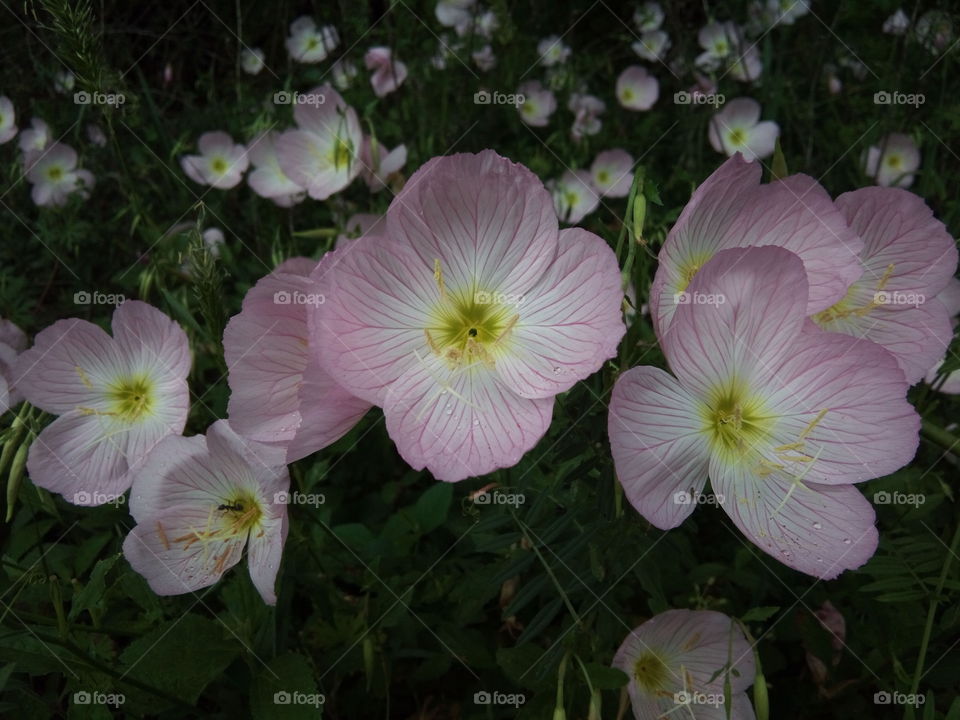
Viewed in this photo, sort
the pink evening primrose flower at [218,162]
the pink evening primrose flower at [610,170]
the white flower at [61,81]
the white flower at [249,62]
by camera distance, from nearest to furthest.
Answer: the pink evening primrose flower at [218,162], the pink evening primrose flower at [610,170], the white flower at [61,81], the white flower at [249,62]

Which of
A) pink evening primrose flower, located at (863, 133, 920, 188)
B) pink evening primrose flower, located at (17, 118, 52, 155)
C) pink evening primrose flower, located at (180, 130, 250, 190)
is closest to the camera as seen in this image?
pink evening primrose flower, located at (863, 133, 920, 188)

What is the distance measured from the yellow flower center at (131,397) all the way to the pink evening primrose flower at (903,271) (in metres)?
1.43

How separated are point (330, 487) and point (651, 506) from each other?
1.16 meters

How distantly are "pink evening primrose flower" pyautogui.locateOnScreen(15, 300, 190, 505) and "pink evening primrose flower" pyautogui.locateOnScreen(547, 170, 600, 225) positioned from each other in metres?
1.87

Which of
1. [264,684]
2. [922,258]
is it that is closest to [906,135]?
[922,258]

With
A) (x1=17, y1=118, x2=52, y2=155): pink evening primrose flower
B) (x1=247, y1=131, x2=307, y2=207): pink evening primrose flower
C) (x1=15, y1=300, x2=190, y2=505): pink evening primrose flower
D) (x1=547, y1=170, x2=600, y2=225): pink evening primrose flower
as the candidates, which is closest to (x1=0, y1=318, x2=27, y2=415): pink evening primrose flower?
(x1=15, y1=300, x2=190, y2=505): pink evening primrose flower

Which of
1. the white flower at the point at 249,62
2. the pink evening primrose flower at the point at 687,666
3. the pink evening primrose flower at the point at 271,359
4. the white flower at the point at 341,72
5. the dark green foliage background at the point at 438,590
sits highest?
the white flower at the point at 249,62

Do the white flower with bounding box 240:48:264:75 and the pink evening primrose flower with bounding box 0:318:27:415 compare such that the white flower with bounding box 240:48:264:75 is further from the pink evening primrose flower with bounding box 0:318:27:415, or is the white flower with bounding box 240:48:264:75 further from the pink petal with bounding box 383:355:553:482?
the pink petal with bounding box 383:355:553:482

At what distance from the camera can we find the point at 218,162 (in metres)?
3.64

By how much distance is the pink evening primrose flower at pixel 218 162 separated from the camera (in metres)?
3.38

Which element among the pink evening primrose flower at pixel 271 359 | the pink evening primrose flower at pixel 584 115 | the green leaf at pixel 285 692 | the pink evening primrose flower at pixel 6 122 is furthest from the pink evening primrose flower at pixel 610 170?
the pink evening primrose flower at pixel 6 122

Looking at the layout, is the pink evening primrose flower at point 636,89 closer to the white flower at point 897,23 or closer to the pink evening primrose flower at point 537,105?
the pink evening primrose flower at point 537,105

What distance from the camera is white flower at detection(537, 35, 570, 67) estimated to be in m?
4.25

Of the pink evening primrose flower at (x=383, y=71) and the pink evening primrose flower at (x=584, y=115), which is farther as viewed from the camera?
the pink evening primrose flower at (x=584, y=115)
